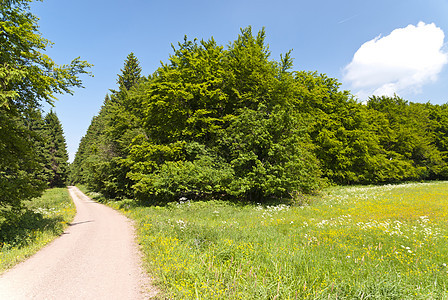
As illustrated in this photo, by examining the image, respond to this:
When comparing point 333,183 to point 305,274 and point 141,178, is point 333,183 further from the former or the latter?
point 305,274

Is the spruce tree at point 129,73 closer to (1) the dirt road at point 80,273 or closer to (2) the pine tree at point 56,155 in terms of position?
(2) the pine tree at point 56,155

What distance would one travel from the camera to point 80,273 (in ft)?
20.9

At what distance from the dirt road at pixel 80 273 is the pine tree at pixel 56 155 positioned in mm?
52142

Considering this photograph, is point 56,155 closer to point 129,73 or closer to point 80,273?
point 129,73

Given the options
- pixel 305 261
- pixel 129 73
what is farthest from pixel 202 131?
pixel 129 73

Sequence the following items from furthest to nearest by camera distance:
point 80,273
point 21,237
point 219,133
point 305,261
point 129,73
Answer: point 129,73 → point 219,133 → point 21,237 → point 80,273 → point 305,261

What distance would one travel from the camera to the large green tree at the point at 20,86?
26.3 ft

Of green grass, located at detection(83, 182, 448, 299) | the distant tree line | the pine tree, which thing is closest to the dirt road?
green grass, located at detection(83, 182, 448, 299)

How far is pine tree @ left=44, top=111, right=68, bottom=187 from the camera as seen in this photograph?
52250mm

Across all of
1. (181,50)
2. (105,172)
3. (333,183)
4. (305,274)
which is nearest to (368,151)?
(333,183)

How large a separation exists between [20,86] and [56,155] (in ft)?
196

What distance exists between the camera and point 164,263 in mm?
6406

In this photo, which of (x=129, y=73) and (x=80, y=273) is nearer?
(x=80, y=273)

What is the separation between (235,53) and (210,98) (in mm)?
5601
